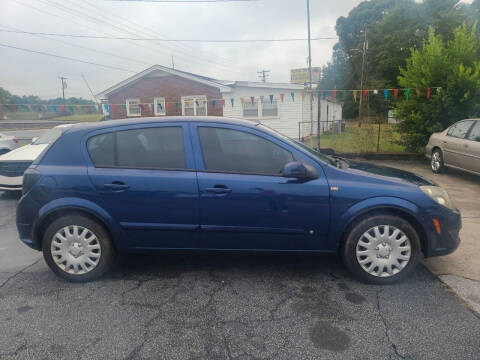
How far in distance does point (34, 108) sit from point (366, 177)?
14.4 meters

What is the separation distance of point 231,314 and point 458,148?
23.6 feet

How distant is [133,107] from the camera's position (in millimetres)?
21000

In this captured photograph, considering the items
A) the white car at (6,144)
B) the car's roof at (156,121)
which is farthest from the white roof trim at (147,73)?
the car's roof at (156,121)

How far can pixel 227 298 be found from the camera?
9.86 feet

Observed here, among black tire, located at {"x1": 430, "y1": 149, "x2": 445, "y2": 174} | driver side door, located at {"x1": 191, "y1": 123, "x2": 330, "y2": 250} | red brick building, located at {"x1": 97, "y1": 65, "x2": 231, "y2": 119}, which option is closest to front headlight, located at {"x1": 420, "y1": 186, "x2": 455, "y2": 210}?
driver side door, located at {"x1": 191, "y1": 123, "x2": 330, "y2": 250}

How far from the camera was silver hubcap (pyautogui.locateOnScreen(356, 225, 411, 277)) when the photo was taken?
315 centimetres

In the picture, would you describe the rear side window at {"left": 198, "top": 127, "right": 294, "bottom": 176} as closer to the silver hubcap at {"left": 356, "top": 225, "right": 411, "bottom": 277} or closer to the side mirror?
the side mirror

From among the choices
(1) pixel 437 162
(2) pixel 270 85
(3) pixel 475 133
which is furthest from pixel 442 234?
(2) pixel 270 85

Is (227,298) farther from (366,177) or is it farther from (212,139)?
(366,177)

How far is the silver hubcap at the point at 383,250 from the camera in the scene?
3.15 meters

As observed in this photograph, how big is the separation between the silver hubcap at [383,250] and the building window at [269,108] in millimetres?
15419

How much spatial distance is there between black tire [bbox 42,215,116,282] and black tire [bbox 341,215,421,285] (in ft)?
7.69

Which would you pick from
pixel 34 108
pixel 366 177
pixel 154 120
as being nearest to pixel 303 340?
pixel 366 177

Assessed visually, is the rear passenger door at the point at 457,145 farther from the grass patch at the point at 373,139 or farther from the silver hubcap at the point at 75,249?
the silver hubcap at the point at 75,249
